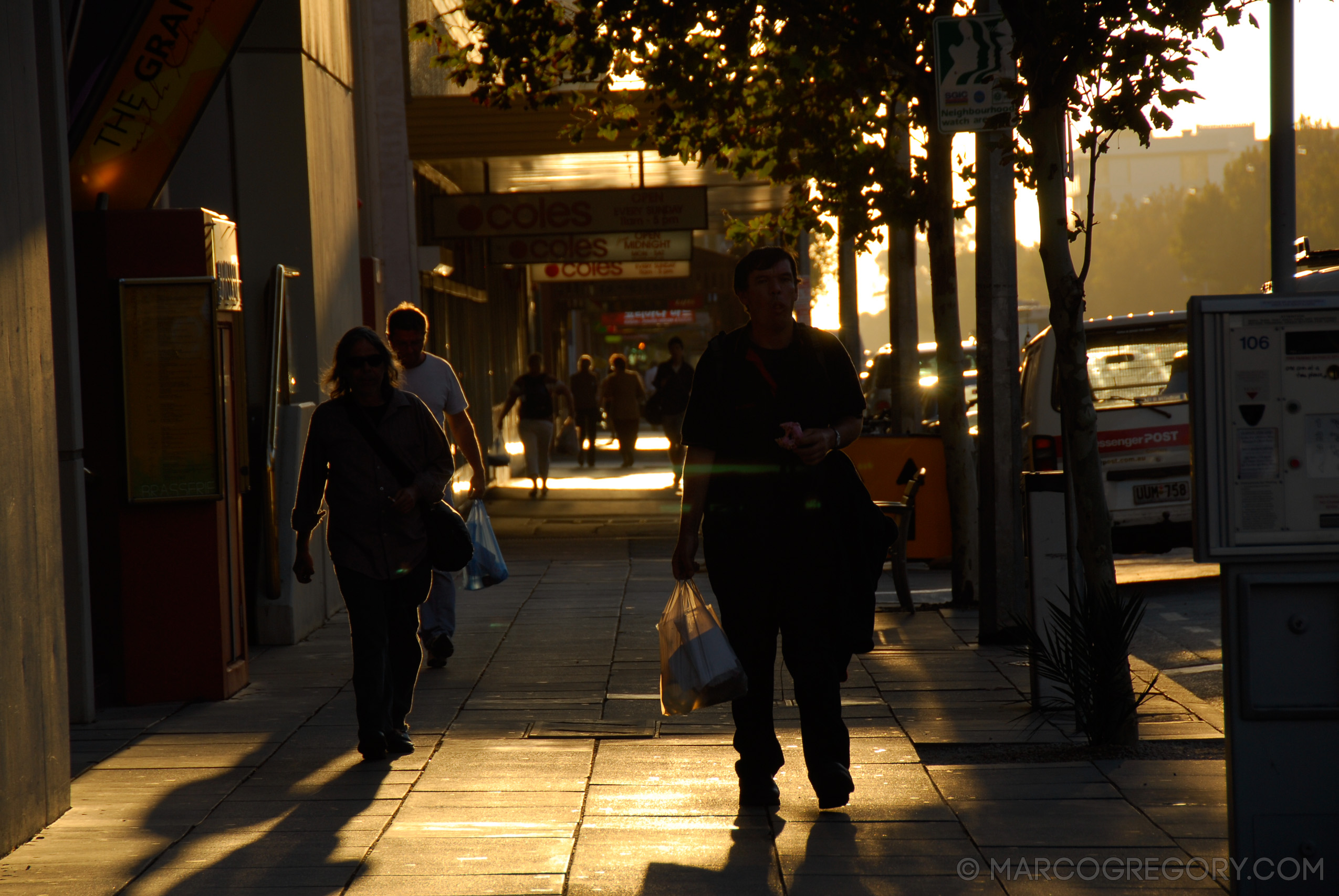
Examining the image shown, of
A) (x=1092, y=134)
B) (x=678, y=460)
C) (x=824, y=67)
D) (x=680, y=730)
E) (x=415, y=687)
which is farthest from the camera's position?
(x=678, y=460)

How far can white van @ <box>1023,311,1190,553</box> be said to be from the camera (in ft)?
36.8

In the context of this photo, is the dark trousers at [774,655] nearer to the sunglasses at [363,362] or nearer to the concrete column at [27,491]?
the sunglasses at [363,362]

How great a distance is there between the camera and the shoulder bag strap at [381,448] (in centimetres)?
610

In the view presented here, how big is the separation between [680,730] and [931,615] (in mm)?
3660

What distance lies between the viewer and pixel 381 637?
611 centimetres

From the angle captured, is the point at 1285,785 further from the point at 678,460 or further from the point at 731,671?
the point at 678,460

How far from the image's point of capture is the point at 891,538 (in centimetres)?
515

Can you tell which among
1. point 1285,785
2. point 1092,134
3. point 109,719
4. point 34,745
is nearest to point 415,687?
point 109,719

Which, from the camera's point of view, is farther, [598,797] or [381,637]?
[381,637]

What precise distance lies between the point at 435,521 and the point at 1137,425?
6588 millimetres

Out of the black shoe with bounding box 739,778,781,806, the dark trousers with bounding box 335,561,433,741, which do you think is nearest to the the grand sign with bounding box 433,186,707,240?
the dark trousers with bounding box 335,561,433,741

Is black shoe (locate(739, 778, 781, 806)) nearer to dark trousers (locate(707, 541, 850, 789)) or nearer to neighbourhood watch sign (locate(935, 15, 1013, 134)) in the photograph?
dark trousers (locate(707, 541, 850, 789))

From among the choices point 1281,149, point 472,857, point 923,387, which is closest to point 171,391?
point 472,857

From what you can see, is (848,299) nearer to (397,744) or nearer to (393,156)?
(393,156)
